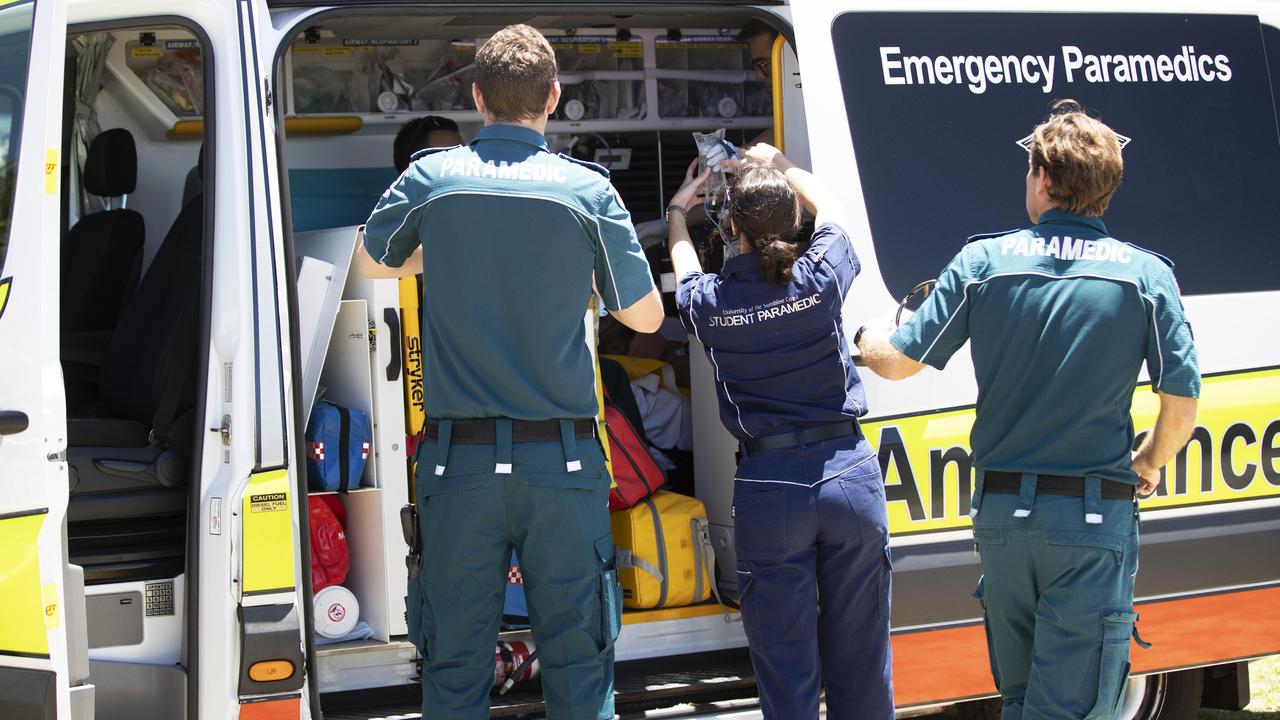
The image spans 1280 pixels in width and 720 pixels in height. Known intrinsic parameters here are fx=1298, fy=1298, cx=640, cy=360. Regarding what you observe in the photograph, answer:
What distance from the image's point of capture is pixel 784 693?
3068 millimetres

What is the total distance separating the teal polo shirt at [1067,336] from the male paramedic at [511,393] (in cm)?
80

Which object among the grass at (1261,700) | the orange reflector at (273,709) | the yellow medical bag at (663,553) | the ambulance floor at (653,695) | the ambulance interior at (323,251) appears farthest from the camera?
the grass at (1261,700)

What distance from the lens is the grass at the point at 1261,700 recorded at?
4.60 metres

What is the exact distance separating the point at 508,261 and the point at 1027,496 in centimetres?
122

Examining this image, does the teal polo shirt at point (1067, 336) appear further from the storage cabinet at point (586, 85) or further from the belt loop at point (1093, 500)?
the storage cabinet at point (586, 85)

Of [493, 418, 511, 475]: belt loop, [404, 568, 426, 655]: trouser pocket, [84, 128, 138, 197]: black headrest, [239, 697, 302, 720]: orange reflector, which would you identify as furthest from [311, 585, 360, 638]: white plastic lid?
[84, 128, 138, 197]: black headrest

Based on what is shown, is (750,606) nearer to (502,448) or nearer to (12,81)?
(502,448)

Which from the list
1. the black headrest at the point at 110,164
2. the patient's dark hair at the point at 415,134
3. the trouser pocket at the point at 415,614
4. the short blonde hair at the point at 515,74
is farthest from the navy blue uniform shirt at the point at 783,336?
the black headrest at the point at 110,164

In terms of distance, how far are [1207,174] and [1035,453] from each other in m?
1.45

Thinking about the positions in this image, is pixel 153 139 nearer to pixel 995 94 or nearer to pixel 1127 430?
pixel 995 94

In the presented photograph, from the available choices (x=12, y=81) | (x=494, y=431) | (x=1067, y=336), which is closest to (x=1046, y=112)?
(x=1067, y=336)

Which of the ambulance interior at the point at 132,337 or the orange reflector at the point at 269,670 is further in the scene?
the ambulance interior at the point at 132,337

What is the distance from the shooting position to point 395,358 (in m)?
3.68

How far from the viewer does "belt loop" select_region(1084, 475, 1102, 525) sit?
2734 mm
